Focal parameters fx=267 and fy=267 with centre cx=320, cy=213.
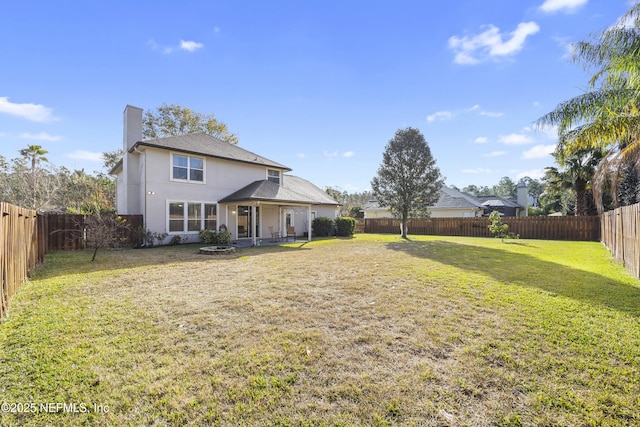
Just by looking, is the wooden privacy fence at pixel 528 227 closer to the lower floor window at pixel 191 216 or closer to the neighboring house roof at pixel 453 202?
the neighboring house roof at pixel 453 202

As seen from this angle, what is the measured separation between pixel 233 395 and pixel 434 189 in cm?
1950

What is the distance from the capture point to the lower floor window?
14.6 m

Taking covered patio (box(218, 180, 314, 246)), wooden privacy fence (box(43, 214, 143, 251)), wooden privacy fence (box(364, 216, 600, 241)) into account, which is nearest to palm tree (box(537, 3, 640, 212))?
wooden privacy fence (box(364, 216, 600, 241))

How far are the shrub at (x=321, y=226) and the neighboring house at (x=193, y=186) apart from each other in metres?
4.19

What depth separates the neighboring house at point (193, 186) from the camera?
13969 mm

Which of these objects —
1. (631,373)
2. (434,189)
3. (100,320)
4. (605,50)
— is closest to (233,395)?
(100,320)

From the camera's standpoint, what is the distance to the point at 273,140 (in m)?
24.6

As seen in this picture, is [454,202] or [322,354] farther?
[454,202]

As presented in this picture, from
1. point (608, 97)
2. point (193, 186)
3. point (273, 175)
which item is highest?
point (608, 97)

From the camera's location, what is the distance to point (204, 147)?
1628 centimetres

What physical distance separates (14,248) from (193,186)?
400 inches

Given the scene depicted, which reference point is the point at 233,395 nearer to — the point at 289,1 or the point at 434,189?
the point at 289,1

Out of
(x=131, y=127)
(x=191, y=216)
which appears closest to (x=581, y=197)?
(x=191, y=216)

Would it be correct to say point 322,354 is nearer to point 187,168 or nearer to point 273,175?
point 187,168
